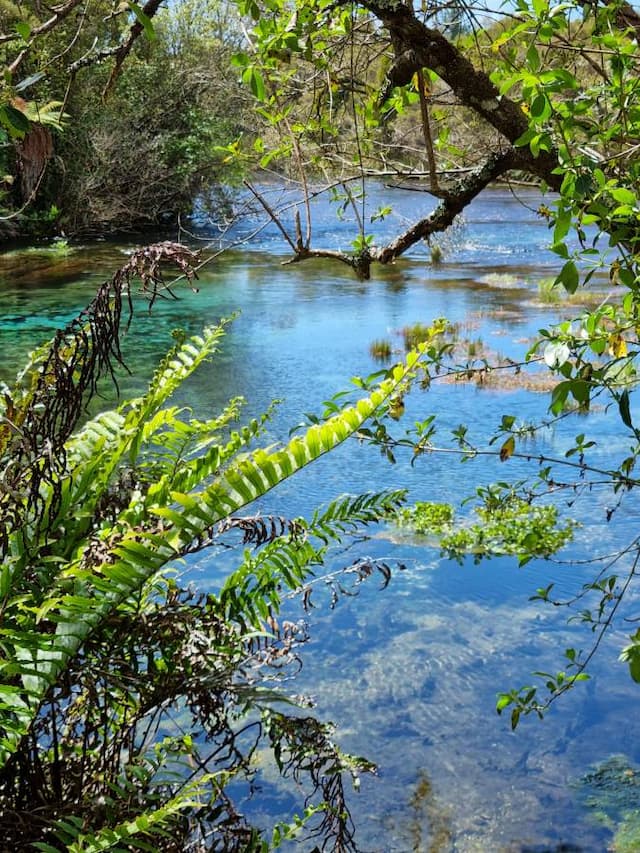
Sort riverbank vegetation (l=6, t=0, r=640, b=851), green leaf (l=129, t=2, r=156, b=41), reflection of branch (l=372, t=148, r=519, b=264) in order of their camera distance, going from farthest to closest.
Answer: reflection of branch (l=372, t=148, r=519, b=264) < riverbank vegetation (l=6, t=0, r=640, b=851) < green leaf (l=129, t=2, r=156, b=41)

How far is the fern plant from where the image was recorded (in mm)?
1865

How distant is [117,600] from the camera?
1.95m

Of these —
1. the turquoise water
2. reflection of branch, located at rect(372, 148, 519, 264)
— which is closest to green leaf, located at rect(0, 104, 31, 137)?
reflection of branch, located at rect(372, 148, 519, 264)

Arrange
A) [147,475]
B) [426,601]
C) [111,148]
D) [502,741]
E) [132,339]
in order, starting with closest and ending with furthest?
1. [147,475]
2. [502,741]
3. [426,601]
4. [132,339]
5. [111,148]

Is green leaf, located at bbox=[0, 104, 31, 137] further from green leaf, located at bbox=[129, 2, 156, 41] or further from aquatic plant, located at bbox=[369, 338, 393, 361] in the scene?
aquatic plant, located at bbox=[369, 338, 393, 361]

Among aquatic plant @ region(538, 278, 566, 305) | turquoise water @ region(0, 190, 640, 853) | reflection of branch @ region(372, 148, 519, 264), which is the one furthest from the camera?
aquatic plant @ region(538, 278, 566, 305)

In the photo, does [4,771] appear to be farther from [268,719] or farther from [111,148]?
[111,148]

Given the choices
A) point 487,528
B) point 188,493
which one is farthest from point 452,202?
point 487,528

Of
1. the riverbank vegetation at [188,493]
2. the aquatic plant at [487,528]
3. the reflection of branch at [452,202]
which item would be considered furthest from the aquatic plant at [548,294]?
the reflection of branch at [452,202]

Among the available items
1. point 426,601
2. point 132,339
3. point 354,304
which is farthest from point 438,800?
point 354,304

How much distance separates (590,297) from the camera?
1285 centimetres

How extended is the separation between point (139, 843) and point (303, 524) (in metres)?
0.91

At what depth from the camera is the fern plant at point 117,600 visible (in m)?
1.87

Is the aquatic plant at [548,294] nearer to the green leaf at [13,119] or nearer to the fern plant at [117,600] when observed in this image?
the fern plant at [117,600]
